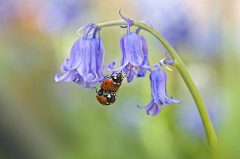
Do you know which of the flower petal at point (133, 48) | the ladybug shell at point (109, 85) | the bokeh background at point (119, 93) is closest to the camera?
the flower petal at point (133, 48)

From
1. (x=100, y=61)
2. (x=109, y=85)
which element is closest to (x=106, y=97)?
(x=109, y=85)

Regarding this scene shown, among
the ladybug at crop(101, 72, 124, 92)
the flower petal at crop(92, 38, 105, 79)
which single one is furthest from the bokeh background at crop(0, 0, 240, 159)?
the flower petal at crop(92, 38, 105, 79)

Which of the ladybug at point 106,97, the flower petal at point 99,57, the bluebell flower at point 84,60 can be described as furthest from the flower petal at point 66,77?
the ladybug at point 106,97

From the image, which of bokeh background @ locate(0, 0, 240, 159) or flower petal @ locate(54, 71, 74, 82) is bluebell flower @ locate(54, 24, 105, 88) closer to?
flower petal @ locate(54, 71, 74, 82)

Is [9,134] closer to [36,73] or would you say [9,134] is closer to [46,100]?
[46,100]

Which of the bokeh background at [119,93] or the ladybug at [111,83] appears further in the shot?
the bokeh background at [119,93]

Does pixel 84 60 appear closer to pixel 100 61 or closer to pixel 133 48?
pixel 100 61

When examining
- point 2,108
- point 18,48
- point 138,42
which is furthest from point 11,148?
point 138,42

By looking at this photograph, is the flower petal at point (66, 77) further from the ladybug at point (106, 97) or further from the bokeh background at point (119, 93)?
the bokeh background at point (119, 93)
